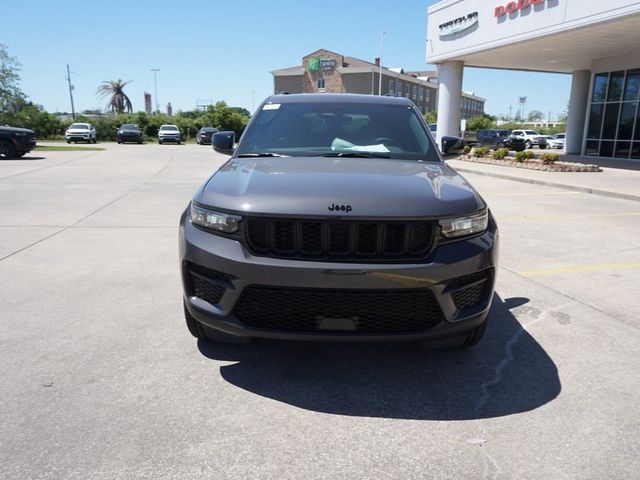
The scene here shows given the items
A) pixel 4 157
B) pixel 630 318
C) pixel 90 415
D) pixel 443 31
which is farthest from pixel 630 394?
pixel 443 31

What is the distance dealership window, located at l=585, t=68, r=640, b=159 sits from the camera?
2380cm

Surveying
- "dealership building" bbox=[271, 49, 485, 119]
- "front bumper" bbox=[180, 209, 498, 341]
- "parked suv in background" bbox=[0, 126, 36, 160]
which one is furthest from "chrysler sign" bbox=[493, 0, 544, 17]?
"dealership building" bbox=[271, 49, 485, 119]

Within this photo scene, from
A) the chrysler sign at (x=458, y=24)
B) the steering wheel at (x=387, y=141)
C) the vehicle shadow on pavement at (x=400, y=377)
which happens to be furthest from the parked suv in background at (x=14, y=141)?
the vehicle shadow on pavement at (x=400, y=377)

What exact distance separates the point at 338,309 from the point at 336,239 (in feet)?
1.23

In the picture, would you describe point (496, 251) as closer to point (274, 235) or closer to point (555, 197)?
point (274, 235)

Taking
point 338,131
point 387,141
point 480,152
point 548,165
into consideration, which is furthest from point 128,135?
point 387,141

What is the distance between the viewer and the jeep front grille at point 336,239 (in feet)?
8.98

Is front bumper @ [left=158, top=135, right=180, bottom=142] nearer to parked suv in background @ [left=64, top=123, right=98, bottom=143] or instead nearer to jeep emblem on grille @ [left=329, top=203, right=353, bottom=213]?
parked suv in background @ [left=64, top=123, right=98, bottom=143]

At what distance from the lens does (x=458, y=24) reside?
2533 cm

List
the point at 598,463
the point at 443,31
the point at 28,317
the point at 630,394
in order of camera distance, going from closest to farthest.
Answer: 1. the point at 598,463
2. the point at 630,394
3. the point at 28,317
4. the point at 443,31

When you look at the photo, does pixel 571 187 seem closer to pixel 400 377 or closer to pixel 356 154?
pixel 356 154

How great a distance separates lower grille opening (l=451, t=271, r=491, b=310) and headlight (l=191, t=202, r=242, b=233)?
1.27 m

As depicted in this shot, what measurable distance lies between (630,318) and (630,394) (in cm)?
148

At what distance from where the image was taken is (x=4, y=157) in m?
21.2
